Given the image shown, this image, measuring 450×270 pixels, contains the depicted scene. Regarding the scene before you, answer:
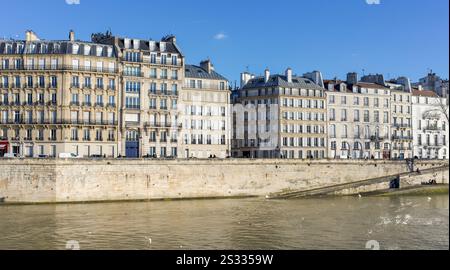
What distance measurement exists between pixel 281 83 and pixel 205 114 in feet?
29.2

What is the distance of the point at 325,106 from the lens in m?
58.1

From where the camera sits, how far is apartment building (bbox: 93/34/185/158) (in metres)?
48.2

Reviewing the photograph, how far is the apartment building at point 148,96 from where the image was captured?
1900 inches

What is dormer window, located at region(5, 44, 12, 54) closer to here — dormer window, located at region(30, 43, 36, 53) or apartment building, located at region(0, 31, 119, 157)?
apartment building, located at region(0, 31, 119, 157)

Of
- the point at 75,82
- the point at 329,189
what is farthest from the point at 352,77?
the point at 75,82

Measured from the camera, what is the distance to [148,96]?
4897 cm

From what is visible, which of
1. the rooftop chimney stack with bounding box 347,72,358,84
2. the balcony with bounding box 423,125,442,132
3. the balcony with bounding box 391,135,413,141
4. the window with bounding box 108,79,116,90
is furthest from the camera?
the balcony with bounding box 423,125,442,132

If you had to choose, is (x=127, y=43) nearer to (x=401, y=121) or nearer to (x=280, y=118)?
(x=280, y=118)

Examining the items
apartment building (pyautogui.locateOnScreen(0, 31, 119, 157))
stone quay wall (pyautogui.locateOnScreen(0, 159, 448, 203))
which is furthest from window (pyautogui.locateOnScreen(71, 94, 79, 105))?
stone quay wall (pyautogui.locateOnScreen(0, 159, 448, 203))

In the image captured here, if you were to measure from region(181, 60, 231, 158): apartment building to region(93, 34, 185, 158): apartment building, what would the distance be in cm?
130

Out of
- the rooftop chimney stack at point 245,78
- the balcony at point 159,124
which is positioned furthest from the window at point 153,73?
the rooftop chimney stack at point 245,78
